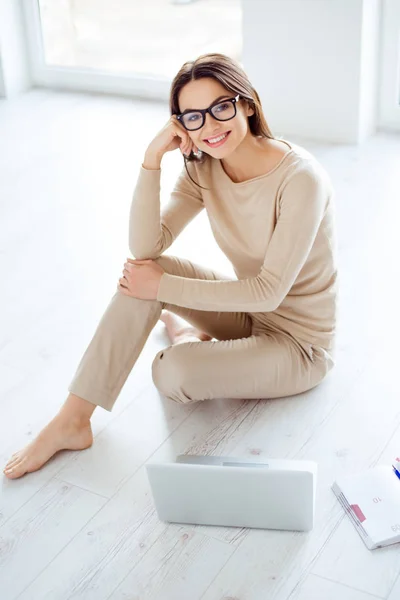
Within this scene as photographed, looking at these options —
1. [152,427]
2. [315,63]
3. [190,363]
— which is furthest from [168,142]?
[315,63]

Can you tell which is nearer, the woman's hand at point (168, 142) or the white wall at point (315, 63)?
the woman's hand at point (168, 142)

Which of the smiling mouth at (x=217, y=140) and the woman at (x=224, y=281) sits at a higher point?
the smiling mouth at (x=217, y=140)

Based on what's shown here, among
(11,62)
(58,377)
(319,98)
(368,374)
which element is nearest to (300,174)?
(368,374)

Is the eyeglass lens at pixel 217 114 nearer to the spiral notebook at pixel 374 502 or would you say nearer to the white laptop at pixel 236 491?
the white laptop at pixel 236 491

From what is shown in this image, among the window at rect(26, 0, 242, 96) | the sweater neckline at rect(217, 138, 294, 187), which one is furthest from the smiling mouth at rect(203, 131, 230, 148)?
the window at rect(26, 0, 242, 96)

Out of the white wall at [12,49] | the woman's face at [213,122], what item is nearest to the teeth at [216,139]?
the woman's face at [213,122]

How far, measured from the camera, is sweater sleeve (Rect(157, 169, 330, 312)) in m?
1.96

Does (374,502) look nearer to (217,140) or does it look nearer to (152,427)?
(152,427)

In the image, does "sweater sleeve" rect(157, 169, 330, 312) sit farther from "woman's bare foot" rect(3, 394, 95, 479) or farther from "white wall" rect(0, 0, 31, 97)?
"white wall" rect(0, 0, 31, 97)

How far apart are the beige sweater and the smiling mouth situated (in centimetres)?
12

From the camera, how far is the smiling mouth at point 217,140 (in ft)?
6.46

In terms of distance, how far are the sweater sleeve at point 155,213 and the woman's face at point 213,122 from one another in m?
0.17

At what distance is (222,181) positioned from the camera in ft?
6.93

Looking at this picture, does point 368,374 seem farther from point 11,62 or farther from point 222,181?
point 11,62
